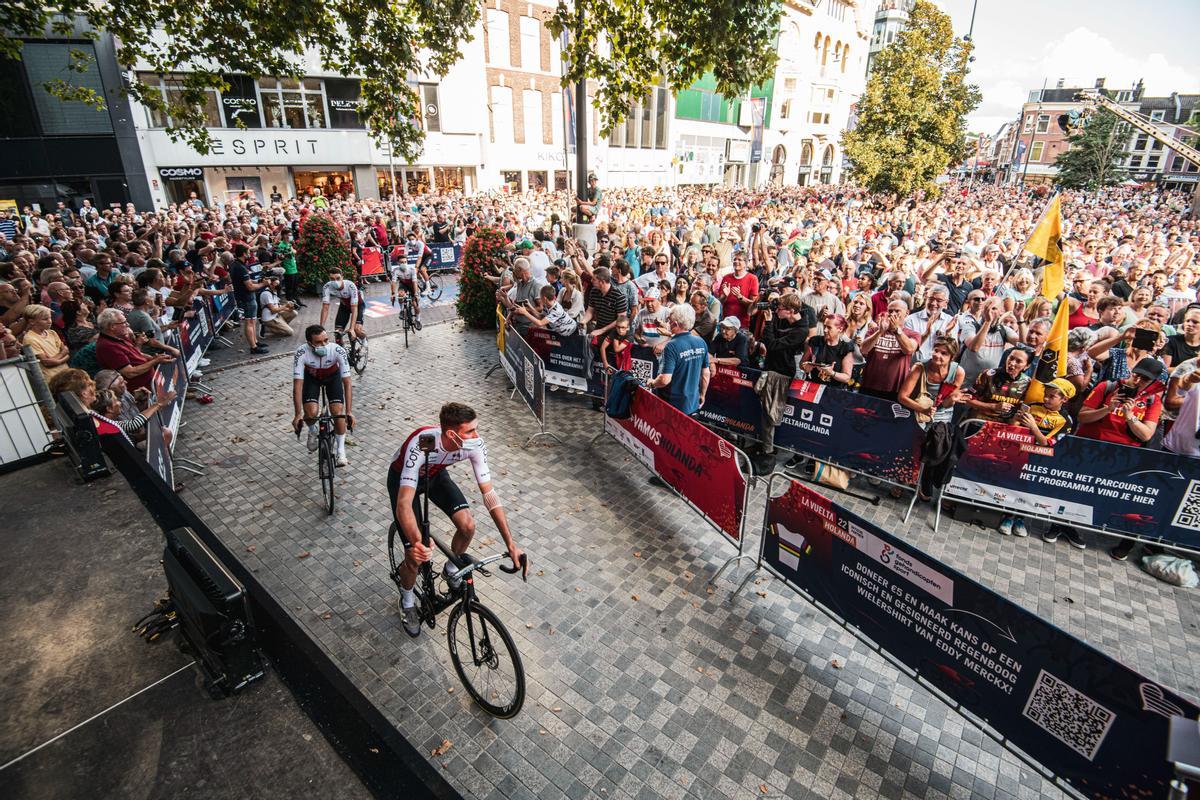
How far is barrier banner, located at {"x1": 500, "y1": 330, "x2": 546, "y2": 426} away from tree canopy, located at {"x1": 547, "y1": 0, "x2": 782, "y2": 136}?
144 inches

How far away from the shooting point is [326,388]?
23.0 ft

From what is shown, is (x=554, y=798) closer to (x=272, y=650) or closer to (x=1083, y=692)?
(x=272, y=650)

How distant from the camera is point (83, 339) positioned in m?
8.01

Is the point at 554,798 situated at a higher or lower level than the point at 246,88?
lower

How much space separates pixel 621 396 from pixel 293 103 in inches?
1386

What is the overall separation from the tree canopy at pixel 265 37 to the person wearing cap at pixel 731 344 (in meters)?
6.14

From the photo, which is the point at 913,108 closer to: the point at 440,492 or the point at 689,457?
the point at 689,457

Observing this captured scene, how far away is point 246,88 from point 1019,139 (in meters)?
126

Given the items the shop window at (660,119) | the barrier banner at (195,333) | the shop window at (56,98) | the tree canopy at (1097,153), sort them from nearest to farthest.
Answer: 1. the barrier banner at (195,333)
2. the shop window at (56,98)
3. the shop window at (660,119)
4. the tree canopy at (1097,153)

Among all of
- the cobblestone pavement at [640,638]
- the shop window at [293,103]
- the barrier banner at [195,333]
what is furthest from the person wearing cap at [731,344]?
the shop window at [293,103]

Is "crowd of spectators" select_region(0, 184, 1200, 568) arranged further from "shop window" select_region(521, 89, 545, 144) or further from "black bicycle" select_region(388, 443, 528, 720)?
"shop window" select_region(521, 89, 545, 144)

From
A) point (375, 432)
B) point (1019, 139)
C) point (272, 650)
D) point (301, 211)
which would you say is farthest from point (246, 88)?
point (1019, 139)

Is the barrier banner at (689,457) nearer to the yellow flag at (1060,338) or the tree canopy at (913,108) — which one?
the yellow flag at (1060,338)

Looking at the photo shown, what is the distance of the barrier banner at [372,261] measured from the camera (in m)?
19.0
